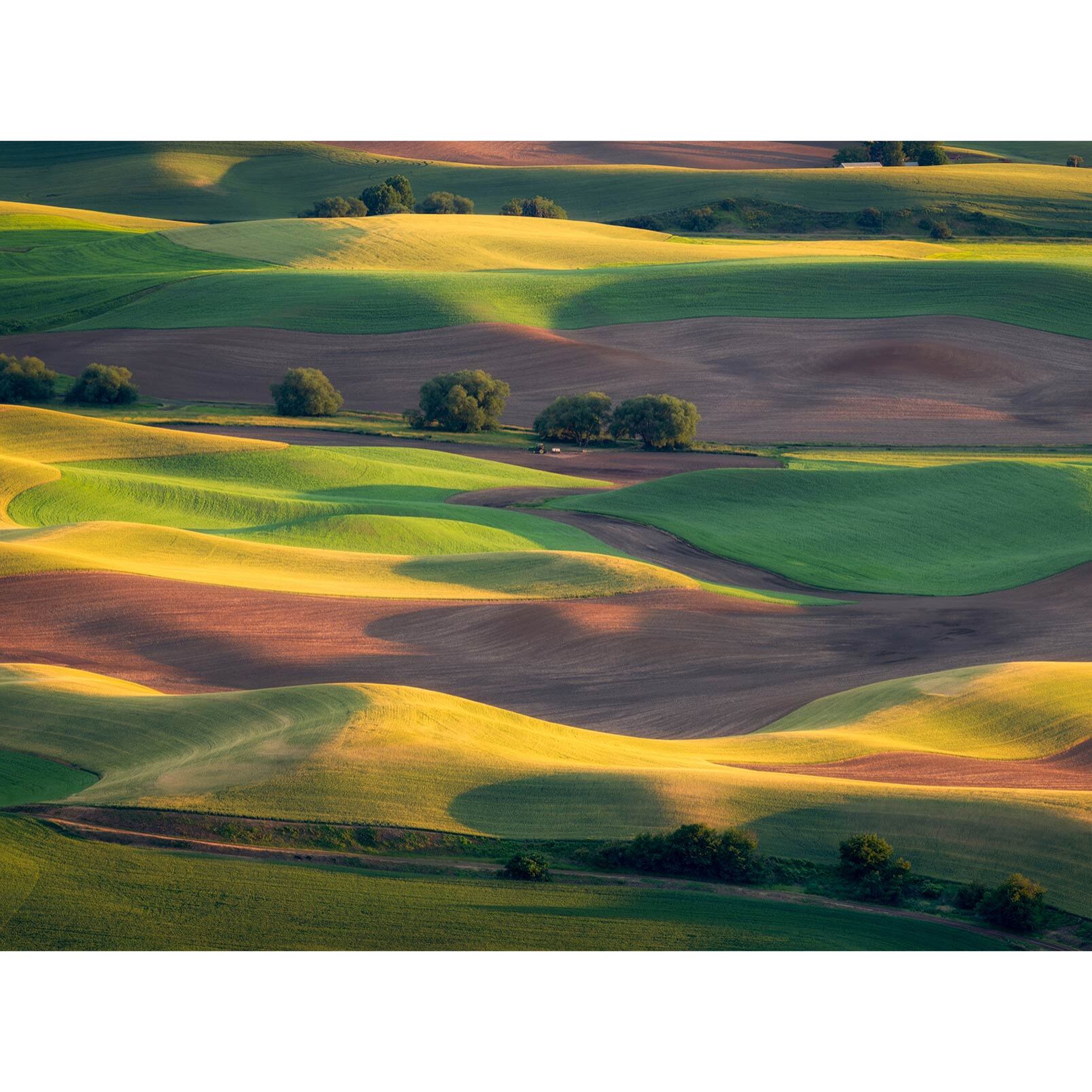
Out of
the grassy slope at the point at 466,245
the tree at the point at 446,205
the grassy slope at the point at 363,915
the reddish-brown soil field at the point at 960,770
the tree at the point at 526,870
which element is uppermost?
the tree at the point at 446,205

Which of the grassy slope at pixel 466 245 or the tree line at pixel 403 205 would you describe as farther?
the tree line at pixel 403 205

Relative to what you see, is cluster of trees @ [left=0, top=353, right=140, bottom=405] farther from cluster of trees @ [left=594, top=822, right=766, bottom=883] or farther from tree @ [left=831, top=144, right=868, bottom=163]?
tree @ [left=831, top=144, right=868, bottom=163]

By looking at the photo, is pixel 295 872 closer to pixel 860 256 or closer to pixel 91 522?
pixel 91 522

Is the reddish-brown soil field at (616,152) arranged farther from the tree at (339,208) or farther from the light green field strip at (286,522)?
the light green field strip at (286,522)

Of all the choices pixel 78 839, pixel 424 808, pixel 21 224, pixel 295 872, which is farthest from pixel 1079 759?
pixel 21 224

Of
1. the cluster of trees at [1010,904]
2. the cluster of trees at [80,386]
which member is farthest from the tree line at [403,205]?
the cluster of trees at [1010,904]

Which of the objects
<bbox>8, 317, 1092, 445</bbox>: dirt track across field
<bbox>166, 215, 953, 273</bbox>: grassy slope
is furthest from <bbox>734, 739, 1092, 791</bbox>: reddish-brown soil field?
<bbox>166, 215, 953, 273</bbox>: grassy slope

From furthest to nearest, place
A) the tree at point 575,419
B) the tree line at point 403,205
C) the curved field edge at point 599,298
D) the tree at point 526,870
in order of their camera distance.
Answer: the tree line at point 403,205, the curved field edge at point 599,298, the tree at point 575,419, the tree at point 526,870
